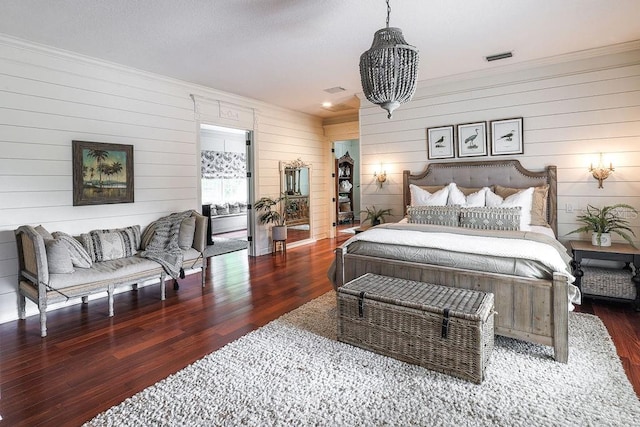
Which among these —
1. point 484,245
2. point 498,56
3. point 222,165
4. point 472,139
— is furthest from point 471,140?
point 222,165

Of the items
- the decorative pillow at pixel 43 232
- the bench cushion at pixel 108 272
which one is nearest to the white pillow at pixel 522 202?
the bench cushion at pixel 108 272

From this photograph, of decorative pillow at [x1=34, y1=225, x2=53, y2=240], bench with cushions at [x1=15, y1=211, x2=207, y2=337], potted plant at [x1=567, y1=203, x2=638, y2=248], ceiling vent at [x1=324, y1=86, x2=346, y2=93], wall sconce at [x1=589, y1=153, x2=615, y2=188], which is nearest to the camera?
bench with cushions at [x1=15, y1=211, x2=207, y2=337]

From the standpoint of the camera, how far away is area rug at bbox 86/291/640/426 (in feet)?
6.37

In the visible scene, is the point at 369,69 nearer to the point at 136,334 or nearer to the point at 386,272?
the point at 386,272

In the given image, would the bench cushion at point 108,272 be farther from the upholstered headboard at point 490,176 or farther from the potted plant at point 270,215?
the upholstered headboard at point 490,176

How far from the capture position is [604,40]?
393cm

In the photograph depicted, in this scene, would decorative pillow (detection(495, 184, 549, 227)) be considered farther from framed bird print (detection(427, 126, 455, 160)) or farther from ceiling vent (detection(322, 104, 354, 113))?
ceiling vent (detection(322, 104, 354, 113))

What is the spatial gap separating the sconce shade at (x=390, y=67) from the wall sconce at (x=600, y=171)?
3185 mm

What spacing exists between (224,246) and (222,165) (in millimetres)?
3439

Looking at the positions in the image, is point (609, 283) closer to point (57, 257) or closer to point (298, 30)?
point (298, 30)

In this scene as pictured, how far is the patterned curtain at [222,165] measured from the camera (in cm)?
969

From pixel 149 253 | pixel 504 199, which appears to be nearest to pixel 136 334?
pixel 149 253

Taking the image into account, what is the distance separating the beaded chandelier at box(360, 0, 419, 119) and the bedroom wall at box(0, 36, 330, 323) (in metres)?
3.41

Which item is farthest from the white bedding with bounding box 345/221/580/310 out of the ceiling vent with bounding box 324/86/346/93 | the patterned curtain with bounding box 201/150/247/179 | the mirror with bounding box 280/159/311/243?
the patterned curtain with bounding box 201/150/247/179
